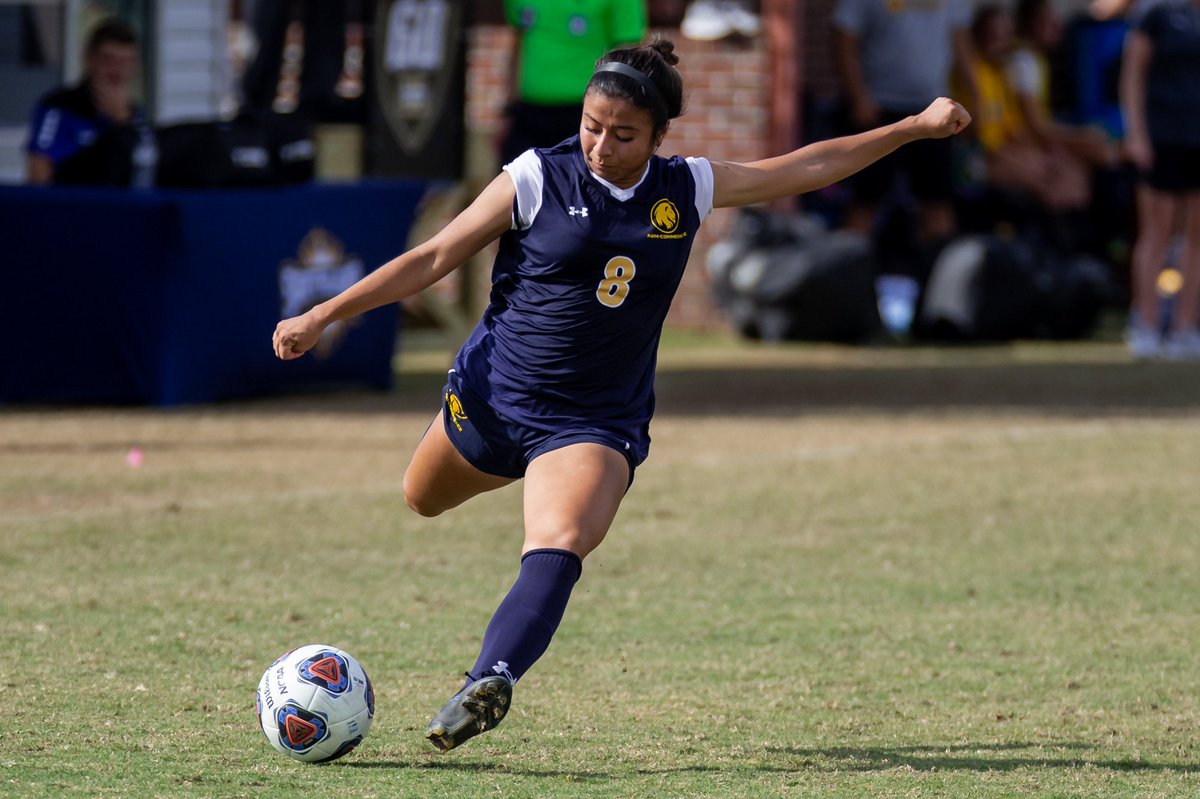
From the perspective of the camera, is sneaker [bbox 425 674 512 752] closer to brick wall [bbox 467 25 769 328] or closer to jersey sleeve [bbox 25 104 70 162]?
jersey sleeve [bbox 25 104 70 162]

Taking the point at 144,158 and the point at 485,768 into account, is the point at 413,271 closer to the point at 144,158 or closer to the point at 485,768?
the point at 485,768

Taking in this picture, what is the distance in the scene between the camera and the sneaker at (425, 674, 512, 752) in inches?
169

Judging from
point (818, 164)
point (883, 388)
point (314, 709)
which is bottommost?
point (883, 388)

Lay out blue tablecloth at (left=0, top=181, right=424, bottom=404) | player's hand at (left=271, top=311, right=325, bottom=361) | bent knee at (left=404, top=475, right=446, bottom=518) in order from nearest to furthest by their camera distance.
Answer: player's hand at (left=271, top=311, right=325, bottom=361) < bent knee at (left=404, top=475, right=446, bottom=518) < blue tablecloth at (left=0, top=181, right=424, bottom=404)

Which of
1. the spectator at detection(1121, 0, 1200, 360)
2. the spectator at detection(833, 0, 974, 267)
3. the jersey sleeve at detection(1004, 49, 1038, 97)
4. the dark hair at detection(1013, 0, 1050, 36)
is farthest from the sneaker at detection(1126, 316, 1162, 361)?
the dark hair at detection(1013, 0, 1050, 36)

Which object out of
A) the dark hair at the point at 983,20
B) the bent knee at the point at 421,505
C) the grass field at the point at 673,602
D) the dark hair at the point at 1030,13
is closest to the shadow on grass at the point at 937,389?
the grass field at the point at 673,602

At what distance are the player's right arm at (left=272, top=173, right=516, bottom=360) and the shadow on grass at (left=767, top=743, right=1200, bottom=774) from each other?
4.90 ft

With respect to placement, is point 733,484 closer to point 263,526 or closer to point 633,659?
point 263,526

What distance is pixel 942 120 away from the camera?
5.24m

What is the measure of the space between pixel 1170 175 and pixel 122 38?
23.9 ft

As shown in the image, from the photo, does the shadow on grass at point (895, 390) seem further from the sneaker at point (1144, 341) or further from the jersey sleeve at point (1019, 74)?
the jersey sleeve at point (1019, 74)

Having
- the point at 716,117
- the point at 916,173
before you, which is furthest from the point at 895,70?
the point at 716,117

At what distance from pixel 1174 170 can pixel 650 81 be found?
9.43m

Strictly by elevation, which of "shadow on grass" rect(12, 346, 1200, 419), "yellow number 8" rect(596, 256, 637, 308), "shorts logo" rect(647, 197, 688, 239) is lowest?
"shadow on grass" rect(12, 346, 1200, 419)
